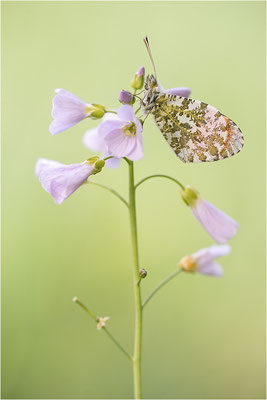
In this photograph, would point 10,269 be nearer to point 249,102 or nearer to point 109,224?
point 109,224

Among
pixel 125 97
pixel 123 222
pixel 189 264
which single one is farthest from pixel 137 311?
pixel 123 222

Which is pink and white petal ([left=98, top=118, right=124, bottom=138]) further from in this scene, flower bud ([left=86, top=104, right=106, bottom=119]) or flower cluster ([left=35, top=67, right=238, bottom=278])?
flower bud ([left=86, top=104, right=106, bottom=119])

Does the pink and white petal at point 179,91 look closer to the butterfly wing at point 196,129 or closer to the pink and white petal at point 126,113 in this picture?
the butterfly wing at point 196,129

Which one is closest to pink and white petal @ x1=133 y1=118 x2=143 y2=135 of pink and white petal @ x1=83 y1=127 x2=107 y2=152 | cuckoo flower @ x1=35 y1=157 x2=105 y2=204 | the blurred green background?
cuckoo flower @ x1=35 y1=157 x2=105 y2=204

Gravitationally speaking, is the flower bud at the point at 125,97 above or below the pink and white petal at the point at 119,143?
above

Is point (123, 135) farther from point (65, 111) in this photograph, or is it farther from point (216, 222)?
point (216, 222)

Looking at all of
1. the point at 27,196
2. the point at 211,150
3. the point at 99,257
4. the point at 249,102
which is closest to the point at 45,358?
the point at 99,257

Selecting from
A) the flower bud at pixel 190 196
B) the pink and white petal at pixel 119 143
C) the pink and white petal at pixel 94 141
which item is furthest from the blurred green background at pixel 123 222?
the pink and white petal at pixel 119 143
